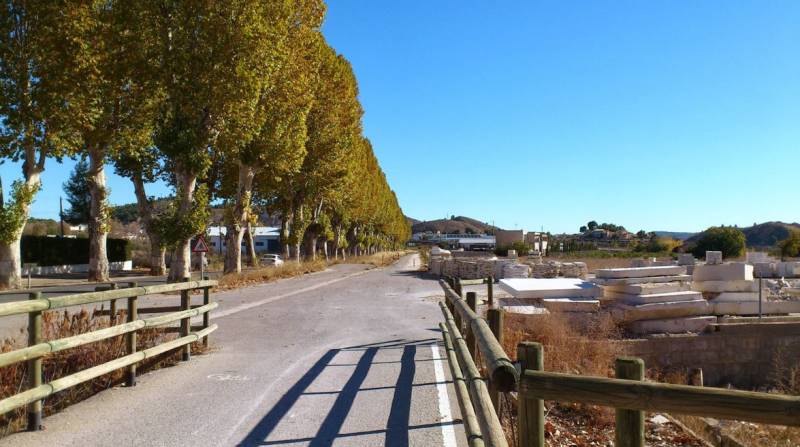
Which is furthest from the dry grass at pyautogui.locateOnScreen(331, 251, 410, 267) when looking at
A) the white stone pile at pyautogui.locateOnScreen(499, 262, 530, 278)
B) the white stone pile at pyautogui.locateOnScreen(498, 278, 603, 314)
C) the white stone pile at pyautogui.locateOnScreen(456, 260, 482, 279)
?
the white stone pile at pyautogui.locateOnScreen(498, 278, 603, 314)

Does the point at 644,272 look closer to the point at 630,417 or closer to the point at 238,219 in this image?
the point at 630,417

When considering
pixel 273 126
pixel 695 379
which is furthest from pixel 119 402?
pixel 273 126

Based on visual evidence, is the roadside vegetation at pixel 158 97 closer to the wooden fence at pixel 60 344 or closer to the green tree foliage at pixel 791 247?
the wooden fence at pixel 60 344

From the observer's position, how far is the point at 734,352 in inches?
606

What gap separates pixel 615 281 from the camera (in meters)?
16.3

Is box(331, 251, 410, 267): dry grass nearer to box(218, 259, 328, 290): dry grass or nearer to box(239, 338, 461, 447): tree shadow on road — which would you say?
box(218, 259, 328, 290): dry grass

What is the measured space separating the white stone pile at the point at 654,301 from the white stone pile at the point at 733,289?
2.77ft

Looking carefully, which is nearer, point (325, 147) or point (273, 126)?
point (273, 126)

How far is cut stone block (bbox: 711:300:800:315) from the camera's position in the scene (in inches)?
660

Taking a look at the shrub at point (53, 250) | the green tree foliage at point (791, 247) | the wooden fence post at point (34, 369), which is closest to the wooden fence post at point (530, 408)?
the wooden fence post at point (34, 369)

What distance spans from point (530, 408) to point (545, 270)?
31601 millimetres

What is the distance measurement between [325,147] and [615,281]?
88.4 feet

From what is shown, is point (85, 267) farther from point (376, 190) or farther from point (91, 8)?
point (376, 190)

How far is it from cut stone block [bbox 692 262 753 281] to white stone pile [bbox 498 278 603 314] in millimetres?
3380
